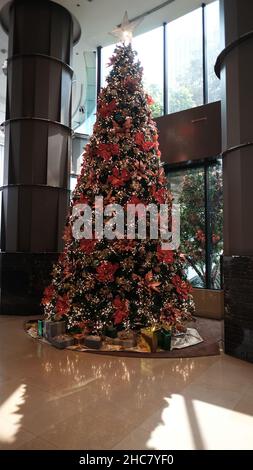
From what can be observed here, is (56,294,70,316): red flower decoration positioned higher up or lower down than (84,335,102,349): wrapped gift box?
higher up

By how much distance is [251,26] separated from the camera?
140 inches

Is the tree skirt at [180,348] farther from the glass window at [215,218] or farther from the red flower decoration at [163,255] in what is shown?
the glass window at [215,218]

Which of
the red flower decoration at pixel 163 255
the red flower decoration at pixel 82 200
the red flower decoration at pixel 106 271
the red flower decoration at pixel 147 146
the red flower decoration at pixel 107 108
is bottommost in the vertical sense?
the red flower decoration at pixel 106 271

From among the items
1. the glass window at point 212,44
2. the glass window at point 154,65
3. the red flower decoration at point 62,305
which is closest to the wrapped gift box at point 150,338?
the red flower decoration at point 62,305

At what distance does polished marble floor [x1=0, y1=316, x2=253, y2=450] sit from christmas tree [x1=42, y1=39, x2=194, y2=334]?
67 centimetres

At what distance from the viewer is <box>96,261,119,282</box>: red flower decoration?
161 inches

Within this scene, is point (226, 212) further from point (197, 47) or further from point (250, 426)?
point (197, 47)

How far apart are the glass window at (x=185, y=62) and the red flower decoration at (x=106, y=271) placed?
164 inches

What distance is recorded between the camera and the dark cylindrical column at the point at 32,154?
231 inches

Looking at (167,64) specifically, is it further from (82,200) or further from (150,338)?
(150,338)

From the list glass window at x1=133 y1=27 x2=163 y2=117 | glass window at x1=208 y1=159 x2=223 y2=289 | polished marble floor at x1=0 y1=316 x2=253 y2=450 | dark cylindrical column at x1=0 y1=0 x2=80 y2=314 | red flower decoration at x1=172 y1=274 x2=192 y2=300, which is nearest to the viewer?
polished marble floor at x1=0 y1=316 x2=253 y2=450

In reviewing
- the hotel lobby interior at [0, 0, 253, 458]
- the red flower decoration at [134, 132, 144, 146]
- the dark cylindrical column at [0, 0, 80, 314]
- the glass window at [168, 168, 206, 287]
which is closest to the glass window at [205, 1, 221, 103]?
the hotel lobby interior at [0, 0, 253, 458]

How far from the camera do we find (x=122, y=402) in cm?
250

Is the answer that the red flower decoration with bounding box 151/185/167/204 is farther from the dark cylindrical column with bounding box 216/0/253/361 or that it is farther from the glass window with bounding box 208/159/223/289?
the glass window with bounding box 208/159/223/289
